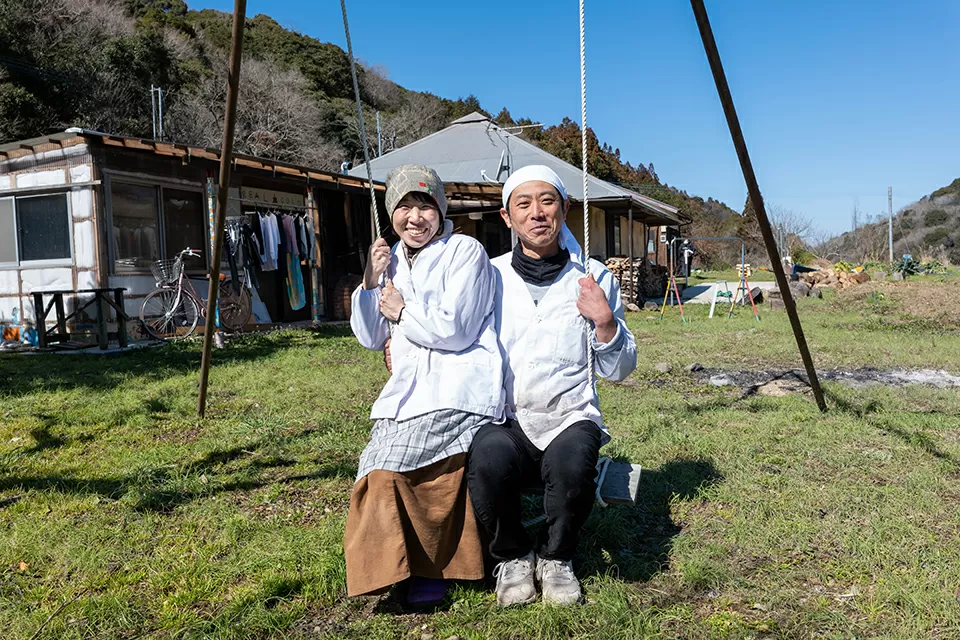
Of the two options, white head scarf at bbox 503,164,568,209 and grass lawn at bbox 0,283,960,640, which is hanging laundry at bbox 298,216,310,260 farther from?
white head scarf at bbox 503,164,568,209

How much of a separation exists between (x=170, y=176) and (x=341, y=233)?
4.02m

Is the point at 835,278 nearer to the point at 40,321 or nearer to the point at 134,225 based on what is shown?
the point at 134,225

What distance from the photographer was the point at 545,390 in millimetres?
2488

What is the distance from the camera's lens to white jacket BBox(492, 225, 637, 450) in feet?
8.17

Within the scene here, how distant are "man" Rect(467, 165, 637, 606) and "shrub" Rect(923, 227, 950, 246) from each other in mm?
52835

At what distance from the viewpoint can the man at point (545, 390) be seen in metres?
2.31

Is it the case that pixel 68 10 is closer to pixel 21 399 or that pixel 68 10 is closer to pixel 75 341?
pixel 75 341

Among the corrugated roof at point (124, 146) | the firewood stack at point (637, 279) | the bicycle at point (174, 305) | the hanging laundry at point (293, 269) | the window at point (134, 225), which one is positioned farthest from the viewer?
the firewood stack at point (637, 279)

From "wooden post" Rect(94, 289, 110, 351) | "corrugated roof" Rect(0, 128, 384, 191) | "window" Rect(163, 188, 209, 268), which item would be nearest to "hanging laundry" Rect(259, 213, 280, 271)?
"corrugated roof" Rect(0, 128, 384, 191)

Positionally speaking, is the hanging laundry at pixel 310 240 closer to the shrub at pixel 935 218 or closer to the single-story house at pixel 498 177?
the single-story house at pixel 498 177


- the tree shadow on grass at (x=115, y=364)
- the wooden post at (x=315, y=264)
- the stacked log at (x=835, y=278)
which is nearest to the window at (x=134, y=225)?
the tree shadow on grass at (x=115, y=364)

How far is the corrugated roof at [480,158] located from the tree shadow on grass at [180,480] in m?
15.9

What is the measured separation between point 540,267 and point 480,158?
19587mm

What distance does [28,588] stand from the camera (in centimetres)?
256
